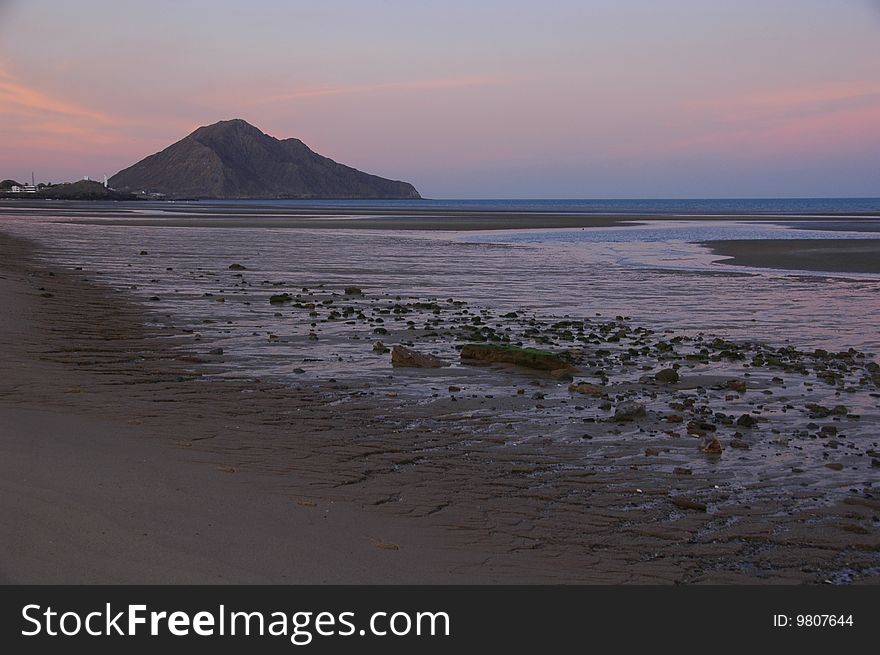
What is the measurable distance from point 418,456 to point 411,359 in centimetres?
491

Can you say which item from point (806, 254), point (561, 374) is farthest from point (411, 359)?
point (806, 254)

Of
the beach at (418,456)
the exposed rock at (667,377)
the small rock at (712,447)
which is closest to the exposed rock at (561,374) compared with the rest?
the beach at (418,456)

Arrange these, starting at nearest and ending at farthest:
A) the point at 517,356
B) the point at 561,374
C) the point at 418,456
Result: the point at 418,456 → the point at 561,374 → the point at 517,356

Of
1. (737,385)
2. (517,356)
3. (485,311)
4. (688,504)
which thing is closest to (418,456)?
(688,504)

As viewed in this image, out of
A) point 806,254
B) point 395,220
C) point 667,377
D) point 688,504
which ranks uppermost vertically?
point 395,220

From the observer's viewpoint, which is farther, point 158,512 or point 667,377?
point 667,377

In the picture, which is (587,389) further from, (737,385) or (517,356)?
(737,385)

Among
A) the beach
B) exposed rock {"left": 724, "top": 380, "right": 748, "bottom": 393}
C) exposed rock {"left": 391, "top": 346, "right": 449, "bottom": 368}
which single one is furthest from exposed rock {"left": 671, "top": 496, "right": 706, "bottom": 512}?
exposed rock {"left": 391, "top": 346, "right": 449, "bottom": 368}

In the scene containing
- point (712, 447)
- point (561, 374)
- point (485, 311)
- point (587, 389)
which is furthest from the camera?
point (485, 311)

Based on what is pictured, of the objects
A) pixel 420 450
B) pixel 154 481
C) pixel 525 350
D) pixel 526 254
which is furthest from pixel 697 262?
pixel 154 481

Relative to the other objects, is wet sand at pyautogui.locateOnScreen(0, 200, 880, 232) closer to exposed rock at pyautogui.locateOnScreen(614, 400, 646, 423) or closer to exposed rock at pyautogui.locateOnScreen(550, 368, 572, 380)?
exposed rock at pyautogui.locateOnScreen(550, 368, 572, 380)

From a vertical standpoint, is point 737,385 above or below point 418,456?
above

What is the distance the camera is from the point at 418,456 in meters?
9.39

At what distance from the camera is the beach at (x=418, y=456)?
21.2 feet
